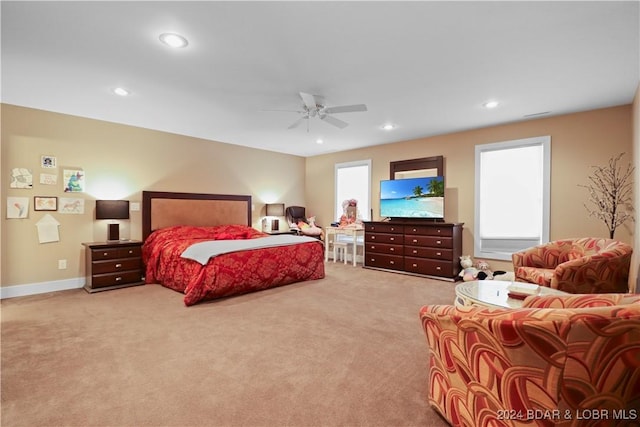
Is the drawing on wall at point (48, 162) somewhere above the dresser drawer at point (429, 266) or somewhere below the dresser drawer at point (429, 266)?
above

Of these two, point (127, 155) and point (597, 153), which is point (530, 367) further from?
point (127, 155)

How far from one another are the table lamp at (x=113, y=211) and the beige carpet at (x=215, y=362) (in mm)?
1111

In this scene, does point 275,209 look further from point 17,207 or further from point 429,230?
point 17,207

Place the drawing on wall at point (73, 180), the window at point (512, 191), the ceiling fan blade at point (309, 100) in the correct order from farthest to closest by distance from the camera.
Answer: the window at point (512, 191) < the drawing on wall at point (73, 180) < the ceiling fan blade at point (309, 100)

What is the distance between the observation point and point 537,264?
3.63m

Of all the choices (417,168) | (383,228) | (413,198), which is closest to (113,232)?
(383,228)

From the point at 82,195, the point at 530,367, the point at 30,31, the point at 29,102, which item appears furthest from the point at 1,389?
the point at 29,102

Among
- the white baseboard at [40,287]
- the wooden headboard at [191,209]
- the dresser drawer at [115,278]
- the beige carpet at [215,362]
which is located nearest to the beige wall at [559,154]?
the beige carpet at [215,362]

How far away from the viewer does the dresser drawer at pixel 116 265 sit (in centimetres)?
418

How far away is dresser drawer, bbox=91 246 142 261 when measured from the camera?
13.7 feet

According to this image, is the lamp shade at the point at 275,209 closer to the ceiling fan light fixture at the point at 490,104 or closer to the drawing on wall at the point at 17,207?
the drawing on wall at the point at 17,207

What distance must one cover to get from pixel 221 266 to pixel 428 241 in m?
3.31

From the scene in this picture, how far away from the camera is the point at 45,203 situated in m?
4.15

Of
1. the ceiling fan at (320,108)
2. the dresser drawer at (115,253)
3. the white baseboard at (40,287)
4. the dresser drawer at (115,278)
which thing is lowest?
the white baseboard at (40,287)
